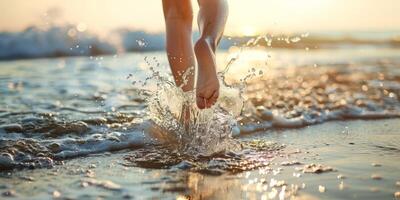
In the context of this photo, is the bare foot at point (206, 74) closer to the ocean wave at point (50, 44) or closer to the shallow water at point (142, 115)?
the shallow water at point (142, 115)

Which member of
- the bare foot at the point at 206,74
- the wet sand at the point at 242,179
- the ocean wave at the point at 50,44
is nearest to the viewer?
the wet sand at the point at 242,179

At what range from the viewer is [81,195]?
92.7 inches

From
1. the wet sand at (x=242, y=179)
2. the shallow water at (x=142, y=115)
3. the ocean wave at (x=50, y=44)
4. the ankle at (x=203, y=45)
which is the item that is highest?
the ocean wave at (x=50, y=44)

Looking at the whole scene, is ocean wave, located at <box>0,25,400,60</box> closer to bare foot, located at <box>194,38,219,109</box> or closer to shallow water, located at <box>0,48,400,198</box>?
shallow water, located at <box>0,48,400,198</box>

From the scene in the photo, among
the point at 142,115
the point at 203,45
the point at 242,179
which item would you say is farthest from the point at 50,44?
the point at 242,179

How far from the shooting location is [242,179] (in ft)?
8.50

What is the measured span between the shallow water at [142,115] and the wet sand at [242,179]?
4cm

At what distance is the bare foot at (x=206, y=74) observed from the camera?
116 inches

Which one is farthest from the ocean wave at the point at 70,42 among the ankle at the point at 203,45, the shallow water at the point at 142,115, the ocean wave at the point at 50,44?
the ankle at the point at 203,45

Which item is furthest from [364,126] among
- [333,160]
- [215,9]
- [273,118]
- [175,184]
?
[175,184]

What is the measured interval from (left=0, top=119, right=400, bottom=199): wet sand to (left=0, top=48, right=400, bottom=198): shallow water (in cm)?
4

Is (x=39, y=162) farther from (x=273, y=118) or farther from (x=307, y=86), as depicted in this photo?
(x=307, y=86)

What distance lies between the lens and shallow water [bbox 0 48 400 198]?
3.01 meters

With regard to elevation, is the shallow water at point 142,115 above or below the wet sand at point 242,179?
above
